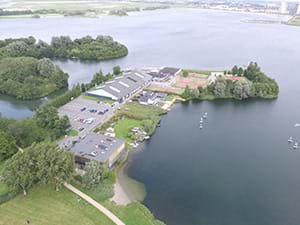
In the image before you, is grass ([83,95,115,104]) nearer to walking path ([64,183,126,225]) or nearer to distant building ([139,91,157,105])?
distant building ([139,91,157,105])

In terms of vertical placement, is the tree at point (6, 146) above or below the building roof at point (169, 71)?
above

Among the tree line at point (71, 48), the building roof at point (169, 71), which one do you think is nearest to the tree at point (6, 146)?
the building roof at point (169, 71)

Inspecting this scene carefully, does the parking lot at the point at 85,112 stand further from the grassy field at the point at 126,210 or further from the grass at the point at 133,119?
the grassy field at the point at 126,210

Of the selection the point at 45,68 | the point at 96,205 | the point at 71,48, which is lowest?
the point at 71,48

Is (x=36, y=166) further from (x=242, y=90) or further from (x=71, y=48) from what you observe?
(x=71, y=48)

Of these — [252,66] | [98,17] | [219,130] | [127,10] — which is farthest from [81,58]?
[127,10]

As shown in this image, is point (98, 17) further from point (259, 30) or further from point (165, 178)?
point (165, 178)

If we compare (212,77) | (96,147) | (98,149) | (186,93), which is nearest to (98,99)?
(186,93)
